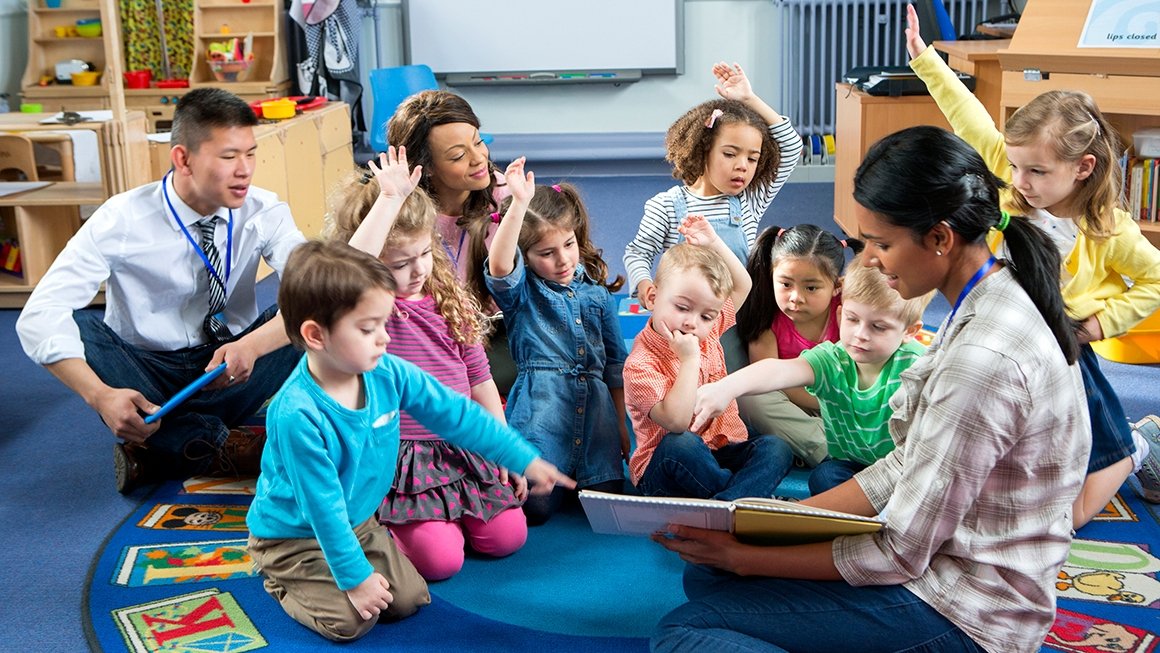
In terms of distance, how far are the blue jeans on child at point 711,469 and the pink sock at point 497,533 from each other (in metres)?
0.26

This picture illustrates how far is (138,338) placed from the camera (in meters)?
2.77

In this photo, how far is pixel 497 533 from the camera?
2.28 metres

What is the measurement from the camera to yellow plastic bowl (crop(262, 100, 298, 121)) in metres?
4.58

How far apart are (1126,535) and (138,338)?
2.19 meters

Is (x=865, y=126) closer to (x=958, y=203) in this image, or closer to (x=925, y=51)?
(x=925, y=51)

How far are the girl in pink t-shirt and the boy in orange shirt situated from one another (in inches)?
11.1

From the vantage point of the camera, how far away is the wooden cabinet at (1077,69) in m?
3.38

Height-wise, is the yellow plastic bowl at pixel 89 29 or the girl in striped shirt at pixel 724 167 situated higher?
the yellow plastic bowl at pixel 89 29

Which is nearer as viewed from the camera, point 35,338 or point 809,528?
point 809,528

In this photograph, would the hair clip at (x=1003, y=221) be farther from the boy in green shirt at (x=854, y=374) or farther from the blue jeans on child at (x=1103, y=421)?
the blue jeans on child at (x=1103, y=421)

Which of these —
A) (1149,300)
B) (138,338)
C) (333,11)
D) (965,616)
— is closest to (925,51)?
(1149,300)

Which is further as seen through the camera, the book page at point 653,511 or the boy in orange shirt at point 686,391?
the boy in orange shirt at point 686,391

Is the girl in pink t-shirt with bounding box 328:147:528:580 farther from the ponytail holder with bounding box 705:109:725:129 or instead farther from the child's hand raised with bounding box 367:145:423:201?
the ponytail holder with bounding box 705:109:725:129

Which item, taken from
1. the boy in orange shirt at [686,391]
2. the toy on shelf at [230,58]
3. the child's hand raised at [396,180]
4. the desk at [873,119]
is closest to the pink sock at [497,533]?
the boy in orange shirt at [686,391]
